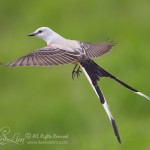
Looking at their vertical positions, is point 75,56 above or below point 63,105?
above

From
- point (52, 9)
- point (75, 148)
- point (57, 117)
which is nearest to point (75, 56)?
point (75, 148)

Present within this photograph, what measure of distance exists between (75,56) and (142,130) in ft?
7.63

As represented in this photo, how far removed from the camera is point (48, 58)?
6.50m

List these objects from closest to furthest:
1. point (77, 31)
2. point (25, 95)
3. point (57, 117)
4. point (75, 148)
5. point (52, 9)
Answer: point (75, 148) → point (57, 117) → point (25, 95) → point (77, 31) → point (52, 9)

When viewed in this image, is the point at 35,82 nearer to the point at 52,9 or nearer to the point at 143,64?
the point at 143,64

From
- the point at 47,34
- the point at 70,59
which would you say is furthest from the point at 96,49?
the point at 70,59

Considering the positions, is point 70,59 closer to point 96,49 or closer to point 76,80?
point 96,49

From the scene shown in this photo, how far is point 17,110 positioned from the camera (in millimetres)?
9609
